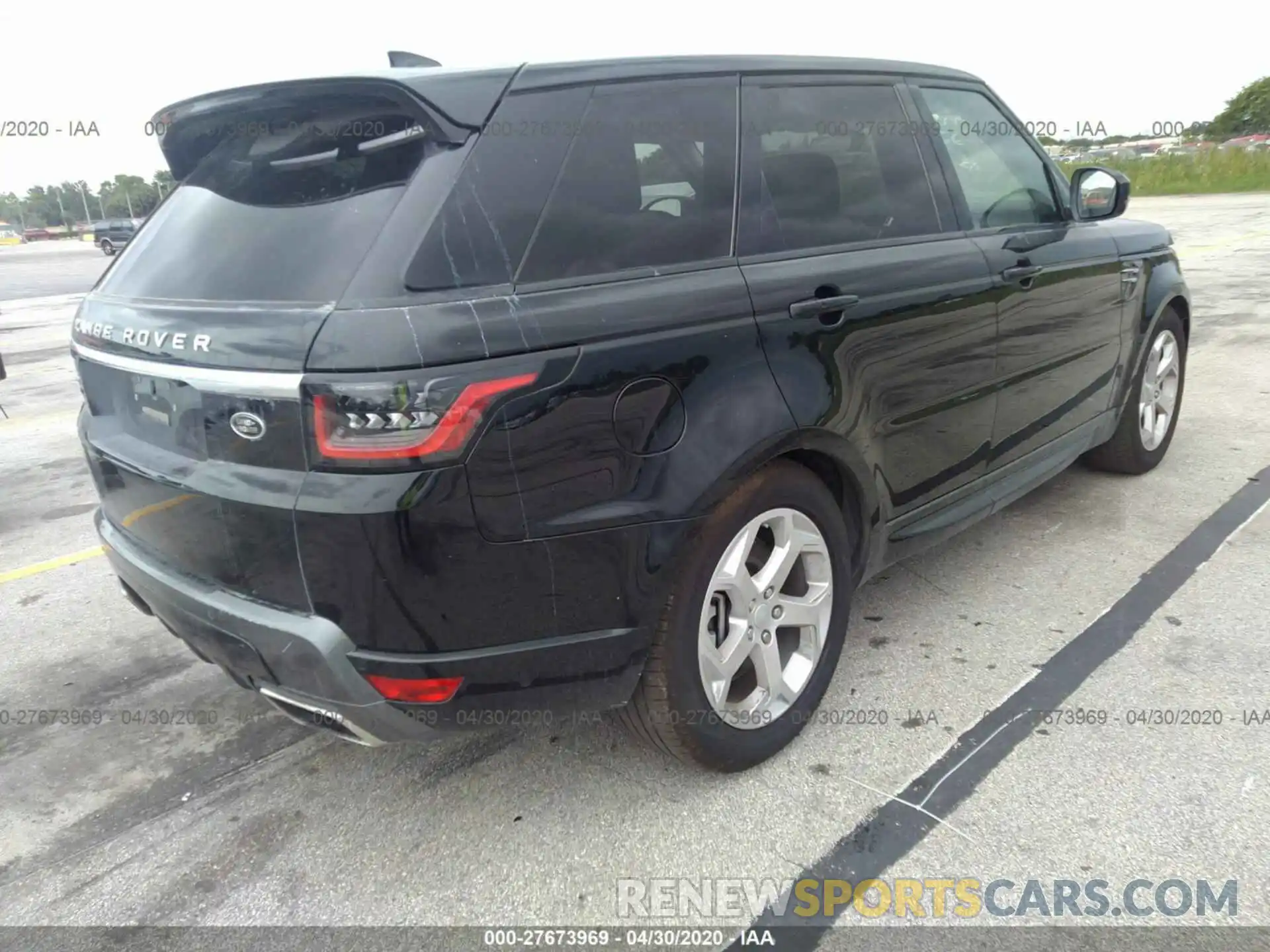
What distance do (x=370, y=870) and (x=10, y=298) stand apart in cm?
2157

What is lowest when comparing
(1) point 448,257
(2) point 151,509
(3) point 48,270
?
(3) point 48,270

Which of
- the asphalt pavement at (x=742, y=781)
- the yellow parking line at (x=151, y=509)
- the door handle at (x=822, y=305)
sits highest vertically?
the door handle at (x=822, y=305)

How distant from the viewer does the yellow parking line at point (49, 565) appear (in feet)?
14.0

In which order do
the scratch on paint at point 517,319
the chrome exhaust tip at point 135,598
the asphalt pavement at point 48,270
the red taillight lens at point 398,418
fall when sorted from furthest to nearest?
the asphalt pavement at point 48,270
the chrome exhaust tip at point 135,598
the scratch on paint at point 517,319
the red taillight lens at point 398,418

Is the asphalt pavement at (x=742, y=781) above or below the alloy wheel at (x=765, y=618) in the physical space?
below

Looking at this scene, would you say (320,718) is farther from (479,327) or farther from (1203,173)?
(1203,173)

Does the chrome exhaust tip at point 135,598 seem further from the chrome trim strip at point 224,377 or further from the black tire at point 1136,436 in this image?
the black tire at point 1136,436

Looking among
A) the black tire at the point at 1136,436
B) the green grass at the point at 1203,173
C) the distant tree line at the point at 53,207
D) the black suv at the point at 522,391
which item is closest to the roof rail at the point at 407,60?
the black suv at the point at 522,391

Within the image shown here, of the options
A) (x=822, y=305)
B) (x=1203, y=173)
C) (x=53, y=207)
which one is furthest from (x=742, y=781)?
(x=53, y=207)

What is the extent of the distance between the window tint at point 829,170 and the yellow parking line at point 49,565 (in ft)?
11.1

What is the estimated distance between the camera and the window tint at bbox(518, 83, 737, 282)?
7.05 feet

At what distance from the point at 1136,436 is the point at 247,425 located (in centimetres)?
420

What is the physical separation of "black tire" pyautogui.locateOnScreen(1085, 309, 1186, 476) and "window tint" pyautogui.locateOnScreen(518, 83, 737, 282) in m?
2.86

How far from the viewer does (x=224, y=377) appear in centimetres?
200
